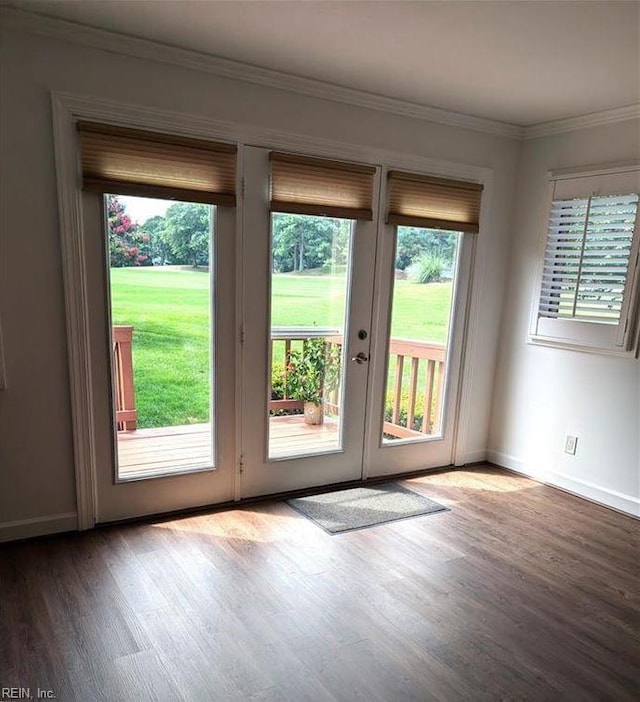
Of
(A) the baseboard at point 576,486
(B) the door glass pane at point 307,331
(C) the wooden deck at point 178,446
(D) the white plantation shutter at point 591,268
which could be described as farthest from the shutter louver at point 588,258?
(C) the wooden deck at point 178,446

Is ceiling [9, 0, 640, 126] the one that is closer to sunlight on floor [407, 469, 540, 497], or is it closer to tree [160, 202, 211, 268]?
tree [160, 202, 211, 268]

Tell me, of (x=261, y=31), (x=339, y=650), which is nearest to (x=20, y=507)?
(x=339, y=650)

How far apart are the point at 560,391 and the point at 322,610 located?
2.29m

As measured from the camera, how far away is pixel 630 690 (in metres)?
1.78

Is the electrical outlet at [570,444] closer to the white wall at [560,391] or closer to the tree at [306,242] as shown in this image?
the white wall at [560,391]

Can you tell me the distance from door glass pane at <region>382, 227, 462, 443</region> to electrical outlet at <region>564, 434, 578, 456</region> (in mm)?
856

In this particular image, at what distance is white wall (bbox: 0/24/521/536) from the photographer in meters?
2.29

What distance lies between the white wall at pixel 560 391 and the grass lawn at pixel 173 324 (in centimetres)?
161

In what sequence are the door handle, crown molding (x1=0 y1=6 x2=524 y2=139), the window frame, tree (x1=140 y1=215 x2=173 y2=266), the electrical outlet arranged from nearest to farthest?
crown molding (x1=0 y1=6 x2=524 y2=139) → tree (x1=140 y1=215 x2=173 y2=266) → the window frame → the door handle → the electrical outlet

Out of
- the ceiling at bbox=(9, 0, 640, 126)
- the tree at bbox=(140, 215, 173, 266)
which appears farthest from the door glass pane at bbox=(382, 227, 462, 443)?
the tree at bbox=(140, 215, 173, 266)

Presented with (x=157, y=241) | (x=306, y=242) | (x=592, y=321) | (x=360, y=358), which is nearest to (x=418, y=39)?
(x=306, y=242)

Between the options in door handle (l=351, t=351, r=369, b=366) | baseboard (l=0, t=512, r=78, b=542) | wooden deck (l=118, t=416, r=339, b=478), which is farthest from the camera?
door handle (l=351, t=351, r=369, b=366)

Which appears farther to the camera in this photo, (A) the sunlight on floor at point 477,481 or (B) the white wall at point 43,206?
(A) the sunlight on floor at point 477,481

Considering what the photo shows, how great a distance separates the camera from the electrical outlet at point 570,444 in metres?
3.42
